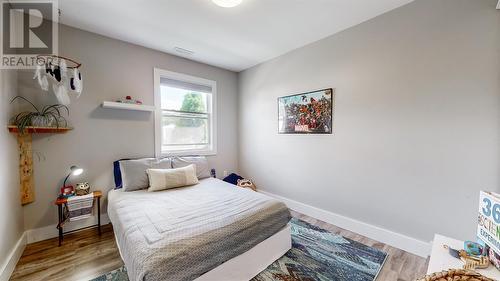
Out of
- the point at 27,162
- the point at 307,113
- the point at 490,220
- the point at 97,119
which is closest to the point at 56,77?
the point at 97,119

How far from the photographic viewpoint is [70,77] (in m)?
2.31

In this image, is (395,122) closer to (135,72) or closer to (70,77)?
(135,72)

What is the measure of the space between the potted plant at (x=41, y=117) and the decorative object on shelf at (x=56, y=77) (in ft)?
0.79

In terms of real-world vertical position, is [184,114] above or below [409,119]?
above

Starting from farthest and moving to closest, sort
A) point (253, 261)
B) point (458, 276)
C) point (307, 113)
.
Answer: point (307, 113) → point (253, 261) → point (458, 276)

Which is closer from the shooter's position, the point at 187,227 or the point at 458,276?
the point at 458,276

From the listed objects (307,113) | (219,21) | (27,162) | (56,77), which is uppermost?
(219,21)

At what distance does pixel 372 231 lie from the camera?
2371mm

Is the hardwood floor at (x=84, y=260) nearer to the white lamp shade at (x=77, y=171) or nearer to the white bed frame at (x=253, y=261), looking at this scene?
the white lamp shade at (x=77, y=171)

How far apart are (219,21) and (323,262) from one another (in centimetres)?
289

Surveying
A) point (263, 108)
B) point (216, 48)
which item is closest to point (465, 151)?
point (263, 108)

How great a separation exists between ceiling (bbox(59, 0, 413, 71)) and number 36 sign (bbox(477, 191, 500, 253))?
201 centimetres

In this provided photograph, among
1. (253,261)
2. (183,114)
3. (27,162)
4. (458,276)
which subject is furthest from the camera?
(183,114)

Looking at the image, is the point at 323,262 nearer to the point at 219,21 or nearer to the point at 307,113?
the point at 307,113
